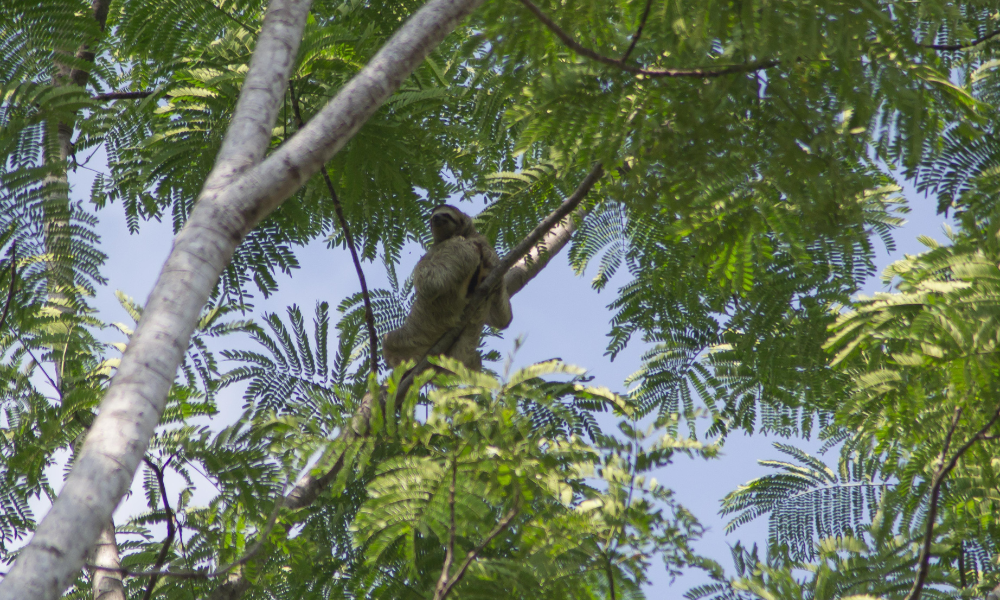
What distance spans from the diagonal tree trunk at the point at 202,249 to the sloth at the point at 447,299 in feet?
10.7

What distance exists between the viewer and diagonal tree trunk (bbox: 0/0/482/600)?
2.08 m

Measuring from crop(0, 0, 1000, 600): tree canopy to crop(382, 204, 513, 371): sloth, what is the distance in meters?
0.52

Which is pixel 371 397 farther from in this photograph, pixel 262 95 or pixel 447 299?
pixel 447 299

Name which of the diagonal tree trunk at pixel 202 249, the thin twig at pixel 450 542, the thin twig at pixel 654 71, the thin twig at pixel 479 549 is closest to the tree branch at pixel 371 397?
the thin twig at pixel 450 542

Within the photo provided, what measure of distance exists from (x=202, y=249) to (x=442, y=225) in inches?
177

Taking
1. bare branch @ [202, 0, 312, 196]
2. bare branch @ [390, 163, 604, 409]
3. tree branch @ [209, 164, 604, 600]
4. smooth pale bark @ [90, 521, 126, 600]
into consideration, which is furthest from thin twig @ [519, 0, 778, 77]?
smooth pale bark @ [90, 521, 126, 600]

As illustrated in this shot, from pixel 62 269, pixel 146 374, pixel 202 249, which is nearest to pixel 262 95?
pixel 202 249

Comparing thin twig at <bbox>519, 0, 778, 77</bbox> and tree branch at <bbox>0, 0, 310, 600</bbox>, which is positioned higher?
thin twig at <bbox>519, 0, 778, 77</bbox>

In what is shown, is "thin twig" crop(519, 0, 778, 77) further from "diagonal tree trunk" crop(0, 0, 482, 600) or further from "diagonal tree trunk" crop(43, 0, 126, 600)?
"diagonal tree trunk" crop(43, 0, 126, 600)

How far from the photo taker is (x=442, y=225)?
7215 mm

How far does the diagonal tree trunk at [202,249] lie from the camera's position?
2078mm

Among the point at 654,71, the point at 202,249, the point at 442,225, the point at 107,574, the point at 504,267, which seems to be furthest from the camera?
the point at 442,225

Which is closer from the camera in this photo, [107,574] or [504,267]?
[107,574]

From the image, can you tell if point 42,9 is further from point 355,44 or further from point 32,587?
point 32,587
